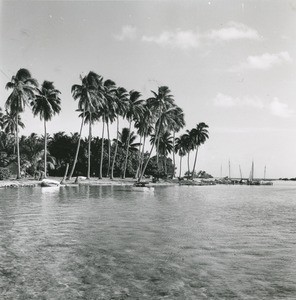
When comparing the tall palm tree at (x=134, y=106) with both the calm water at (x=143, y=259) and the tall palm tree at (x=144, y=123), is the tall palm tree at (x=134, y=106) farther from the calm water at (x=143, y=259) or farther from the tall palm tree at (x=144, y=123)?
the calm water at (x=143, y=259)

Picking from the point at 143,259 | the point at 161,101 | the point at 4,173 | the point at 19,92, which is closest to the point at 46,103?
the point at 19,92

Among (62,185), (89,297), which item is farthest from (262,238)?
(62,185)

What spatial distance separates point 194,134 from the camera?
338ft

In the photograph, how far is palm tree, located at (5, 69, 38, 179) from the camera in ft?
177

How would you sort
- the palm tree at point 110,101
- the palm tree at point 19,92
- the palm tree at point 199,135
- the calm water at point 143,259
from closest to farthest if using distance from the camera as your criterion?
the calm water at point 143,259 → the palm tree at point 19,92 → the palm tree at point 110,101 → the palm tree at point 199,135

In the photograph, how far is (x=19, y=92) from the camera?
53875 millimetres

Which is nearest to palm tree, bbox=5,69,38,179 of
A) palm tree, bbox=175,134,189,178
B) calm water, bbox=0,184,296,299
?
calm water, bbox=0,184,296,299

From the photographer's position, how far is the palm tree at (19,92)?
53906 millimetres

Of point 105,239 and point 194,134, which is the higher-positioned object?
point 194,134

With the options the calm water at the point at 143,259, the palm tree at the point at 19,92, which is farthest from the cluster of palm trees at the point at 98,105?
the calm water at the point at 143,259

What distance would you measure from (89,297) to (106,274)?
1.85 metres

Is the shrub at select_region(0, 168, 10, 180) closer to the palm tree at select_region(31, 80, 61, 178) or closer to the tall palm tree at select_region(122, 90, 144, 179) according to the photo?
the palm tree at select_region(31, 80, 61, 178)

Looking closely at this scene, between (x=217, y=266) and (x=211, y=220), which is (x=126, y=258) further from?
(x=211, y=220)

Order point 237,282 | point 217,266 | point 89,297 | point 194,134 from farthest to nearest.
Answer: point 194,134 → point 217,266 → point 237,282 → point 89,297
